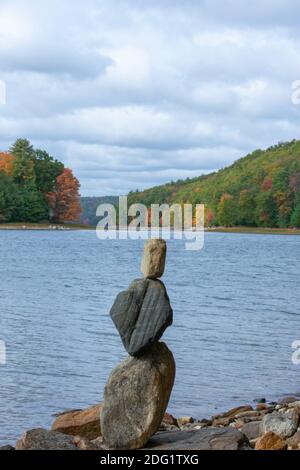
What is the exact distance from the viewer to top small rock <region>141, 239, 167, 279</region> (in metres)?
11.1

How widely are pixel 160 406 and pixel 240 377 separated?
969cm

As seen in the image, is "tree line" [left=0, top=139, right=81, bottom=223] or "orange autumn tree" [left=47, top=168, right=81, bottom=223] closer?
"tree line" [left=0, top=139, right=81, bottom=223]

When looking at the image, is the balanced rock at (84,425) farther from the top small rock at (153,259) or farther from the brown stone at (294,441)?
the brown stone at (294,441)

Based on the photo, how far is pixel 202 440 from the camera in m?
10.8

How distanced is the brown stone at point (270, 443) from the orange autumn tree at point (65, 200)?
150 meters

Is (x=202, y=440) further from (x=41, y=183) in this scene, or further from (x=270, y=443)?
(x=41, y=183)

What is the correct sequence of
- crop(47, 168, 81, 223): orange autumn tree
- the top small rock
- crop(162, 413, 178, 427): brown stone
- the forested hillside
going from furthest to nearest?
the forested hillside, crop(47, 168, 81, 223): orange autumn tree, crop(162, 413, 178, 427): brown stone, the top small rock

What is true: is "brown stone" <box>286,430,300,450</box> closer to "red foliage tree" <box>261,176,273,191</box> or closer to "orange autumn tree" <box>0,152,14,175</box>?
"orange autumn tree" <box>0,152,14,175</box>

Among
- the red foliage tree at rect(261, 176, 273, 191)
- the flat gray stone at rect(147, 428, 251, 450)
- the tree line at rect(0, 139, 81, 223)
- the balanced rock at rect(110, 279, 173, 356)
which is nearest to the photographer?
the flat gray stone at rect(147, 428, 251, 450)

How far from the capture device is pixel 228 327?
30094mm

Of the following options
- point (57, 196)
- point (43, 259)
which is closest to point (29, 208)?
point (57, 196)

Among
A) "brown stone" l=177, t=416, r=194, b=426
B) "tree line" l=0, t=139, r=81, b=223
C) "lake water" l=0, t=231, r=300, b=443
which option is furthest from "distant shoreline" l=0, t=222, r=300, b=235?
"brown stone" l=177, t=416, r=194, b=426

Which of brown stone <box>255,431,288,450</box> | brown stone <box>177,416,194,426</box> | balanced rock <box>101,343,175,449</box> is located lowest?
brown stone <box>177,416,194,426</box>

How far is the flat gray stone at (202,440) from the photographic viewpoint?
34.3ft
